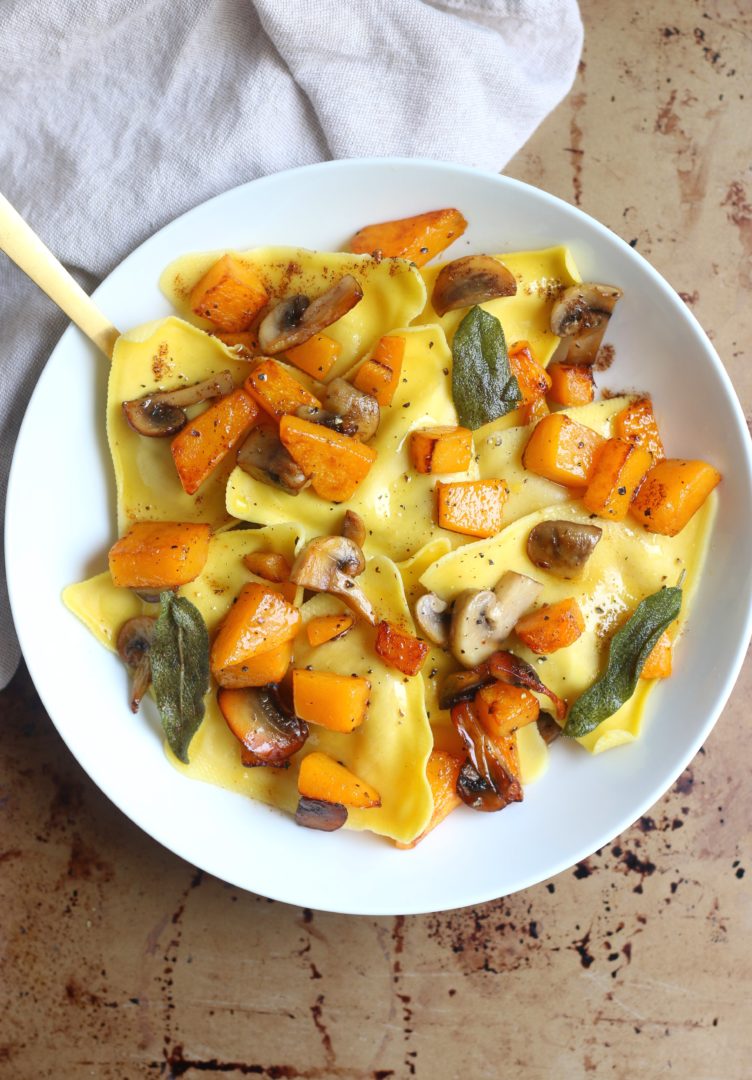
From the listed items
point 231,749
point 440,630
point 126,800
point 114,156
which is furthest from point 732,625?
point 114,156

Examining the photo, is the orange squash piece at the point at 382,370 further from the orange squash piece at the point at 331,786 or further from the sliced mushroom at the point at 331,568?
the orange squash piece at the point at 331,786

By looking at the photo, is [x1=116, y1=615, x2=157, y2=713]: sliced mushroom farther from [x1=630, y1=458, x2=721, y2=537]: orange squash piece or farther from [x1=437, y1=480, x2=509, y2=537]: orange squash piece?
[x1=630, y1=458, x2=721, y2=537]: orange squash piece

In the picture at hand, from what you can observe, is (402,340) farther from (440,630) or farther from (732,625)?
(732,625)

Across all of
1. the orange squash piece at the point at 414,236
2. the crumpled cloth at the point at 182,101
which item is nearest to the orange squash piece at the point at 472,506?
the orange squash piece at the point at 414,236

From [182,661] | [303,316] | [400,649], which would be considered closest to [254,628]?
[182,661]

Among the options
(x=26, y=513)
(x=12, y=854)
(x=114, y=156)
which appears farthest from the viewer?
(x=12, y=854)

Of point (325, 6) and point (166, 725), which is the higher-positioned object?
point (325, 6)

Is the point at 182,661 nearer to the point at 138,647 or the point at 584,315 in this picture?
the point at 138,647
